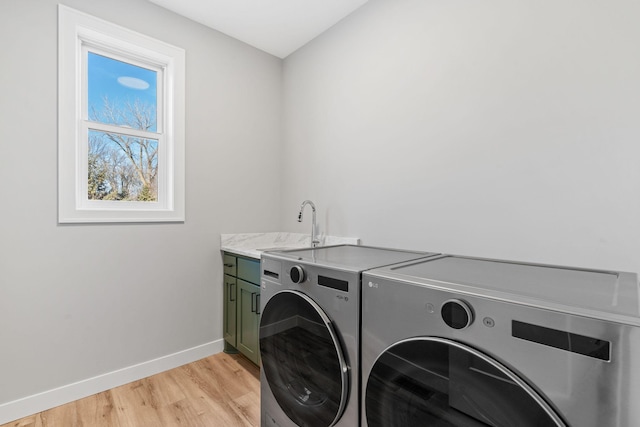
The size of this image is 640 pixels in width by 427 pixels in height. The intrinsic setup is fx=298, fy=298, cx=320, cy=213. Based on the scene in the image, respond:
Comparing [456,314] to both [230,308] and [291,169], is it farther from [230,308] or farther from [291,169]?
[291,169]

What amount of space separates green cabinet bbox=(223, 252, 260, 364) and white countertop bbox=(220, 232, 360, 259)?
9cm

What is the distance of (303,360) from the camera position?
129cm

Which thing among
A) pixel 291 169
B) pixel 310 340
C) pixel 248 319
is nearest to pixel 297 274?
pixel 310 340

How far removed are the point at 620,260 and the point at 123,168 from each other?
2.82 meters

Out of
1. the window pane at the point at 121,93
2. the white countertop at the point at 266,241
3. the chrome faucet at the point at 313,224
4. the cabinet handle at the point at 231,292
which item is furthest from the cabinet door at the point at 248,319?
the window pane at the point at 121,93

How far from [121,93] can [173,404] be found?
83.9 inches

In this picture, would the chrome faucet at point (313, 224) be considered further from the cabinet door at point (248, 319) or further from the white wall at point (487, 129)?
the cabinet door at point (248, 319)

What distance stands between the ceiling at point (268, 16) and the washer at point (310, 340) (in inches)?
71.2

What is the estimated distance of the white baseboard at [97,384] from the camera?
1688 millimetres

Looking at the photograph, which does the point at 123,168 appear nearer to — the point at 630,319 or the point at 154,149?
the point at 154,149

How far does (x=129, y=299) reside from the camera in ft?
6.80

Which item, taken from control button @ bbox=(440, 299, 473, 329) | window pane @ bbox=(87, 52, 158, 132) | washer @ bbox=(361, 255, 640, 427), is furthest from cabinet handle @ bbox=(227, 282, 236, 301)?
control button @ bbox=(440, 299, 473, 329)

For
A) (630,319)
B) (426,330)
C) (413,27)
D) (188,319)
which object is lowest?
(188,319)

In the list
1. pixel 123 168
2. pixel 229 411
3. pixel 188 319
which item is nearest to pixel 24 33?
pixel 123 168
